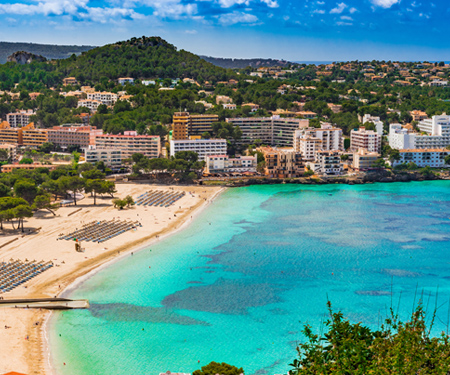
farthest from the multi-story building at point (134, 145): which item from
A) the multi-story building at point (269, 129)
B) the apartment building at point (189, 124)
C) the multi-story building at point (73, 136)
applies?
the multi-story building at point (269, 129)

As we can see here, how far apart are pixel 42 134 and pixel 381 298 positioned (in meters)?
39.4

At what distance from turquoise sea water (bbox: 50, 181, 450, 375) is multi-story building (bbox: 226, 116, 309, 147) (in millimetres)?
20613

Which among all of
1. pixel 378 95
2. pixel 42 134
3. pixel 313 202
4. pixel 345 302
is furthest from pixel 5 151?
pixel 378 95

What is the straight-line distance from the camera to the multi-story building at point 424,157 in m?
48.8

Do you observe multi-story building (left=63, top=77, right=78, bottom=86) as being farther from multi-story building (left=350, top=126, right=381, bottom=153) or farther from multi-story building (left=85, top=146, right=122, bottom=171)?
multi-story building (left=350, top=126, right=381, bottom=153)

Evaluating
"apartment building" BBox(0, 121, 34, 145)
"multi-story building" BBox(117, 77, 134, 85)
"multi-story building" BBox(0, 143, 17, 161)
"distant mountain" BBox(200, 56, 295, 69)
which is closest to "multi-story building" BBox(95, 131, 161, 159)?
"multi-story building" BBox(0, 143, 17, 161)

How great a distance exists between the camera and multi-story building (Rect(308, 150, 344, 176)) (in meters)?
47.2

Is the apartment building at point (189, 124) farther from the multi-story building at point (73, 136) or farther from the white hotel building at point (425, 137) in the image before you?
the white hotel building at point (425, 137)

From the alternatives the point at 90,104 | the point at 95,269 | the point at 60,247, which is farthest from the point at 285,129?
the point at 95,269

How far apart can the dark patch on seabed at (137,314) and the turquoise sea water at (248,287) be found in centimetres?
3

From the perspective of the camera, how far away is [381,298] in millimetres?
20625

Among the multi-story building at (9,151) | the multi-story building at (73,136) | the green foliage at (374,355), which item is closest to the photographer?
the green foliage at (374,355)

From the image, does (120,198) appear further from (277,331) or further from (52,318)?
(277,331)

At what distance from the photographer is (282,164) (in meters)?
46.5
